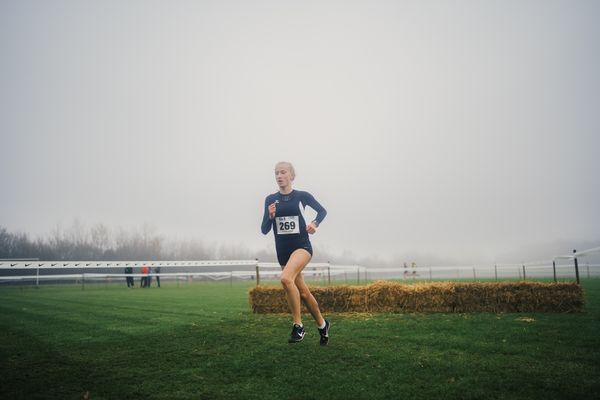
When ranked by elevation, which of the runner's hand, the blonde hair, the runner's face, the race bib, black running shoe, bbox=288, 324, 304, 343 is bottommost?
black running shoe, bbox=288, 324, 304, 343

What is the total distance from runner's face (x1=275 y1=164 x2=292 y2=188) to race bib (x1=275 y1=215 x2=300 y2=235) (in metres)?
0.53

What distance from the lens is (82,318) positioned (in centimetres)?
878

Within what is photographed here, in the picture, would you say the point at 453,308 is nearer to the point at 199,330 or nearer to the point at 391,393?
the point at 199,330

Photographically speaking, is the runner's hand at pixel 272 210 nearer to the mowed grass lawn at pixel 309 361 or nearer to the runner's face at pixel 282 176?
the runner's face at pixel 282 176

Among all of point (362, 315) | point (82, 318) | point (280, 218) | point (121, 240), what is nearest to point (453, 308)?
point (362, 315)

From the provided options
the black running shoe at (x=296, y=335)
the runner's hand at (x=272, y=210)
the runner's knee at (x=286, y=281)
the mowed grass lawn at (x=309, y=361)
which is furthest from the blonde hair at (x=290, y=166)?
the mowed grass lawn at (x=309, y=361)

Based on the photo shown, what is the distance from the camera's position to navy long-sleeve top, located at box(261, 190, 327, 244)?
229 inches

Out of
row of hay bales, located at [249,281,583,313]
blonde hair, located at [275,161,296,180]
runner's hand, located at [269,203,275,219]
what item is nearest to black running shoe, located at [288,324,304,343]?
runner's hand, located at [269,203,275,219]

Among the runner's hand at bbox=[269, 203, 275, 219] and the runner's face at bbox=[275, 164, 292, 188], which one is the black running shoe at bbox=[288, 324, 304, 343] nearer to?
the runner's hand at bbox=[269, 203, 275, 219]

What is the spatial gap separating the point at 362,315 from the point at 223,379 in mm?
5470

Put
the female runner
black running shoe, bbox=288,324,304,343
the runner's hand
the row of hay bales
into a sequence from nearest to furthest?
black running shoe, bbox=288,324,304,343 → the female runner → the runner's hand → the row of hay bales

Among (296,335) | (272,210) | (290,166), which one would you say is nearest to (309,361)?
(296,335)

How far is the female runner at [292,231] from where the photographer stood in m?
5.49

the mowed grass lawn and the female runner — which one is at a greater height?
the female runner
